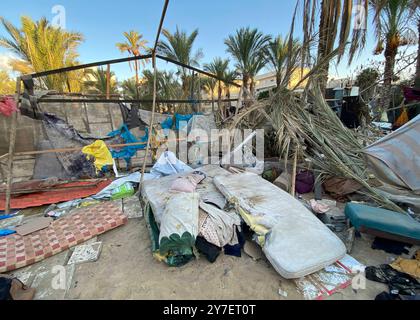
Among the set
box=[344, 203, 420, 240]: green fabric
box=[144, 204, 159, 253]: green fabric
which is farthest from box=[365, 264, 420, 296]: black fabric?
box=[144, 204, 159, 253]: green fabric

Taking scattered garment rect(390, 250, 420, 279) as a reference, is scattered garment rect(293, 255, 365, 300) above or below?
below

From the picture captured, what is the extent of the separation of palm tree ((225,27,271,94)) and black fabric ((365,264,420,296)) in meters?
8.96

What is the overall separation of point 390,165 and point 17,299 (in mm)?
4410

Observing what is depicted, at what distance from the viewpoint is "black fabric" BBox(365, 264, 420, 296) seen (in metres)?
1.80

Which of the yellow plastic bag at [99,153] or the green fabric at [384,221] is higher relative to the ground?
the yellow plastic bag at [99,153]

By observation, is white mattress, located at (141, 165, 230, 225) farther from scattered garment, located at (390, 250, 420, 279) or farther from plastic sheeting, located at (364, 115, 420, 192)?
plastic sheeting, located at (364, 115, 420, 192)

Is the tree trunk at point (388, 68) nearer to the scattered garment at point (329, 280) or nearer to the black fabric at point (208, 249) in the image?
the scattered garment at point (329, 280)

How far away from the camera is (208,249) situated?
224 centimetres

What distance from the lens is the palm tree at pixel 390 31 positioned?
20.7 feet

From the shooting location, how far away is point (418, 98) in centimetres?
514

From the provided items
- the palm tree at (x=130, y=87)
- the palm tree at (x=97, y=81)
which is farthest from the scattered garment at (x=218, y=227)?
the palm tree at (x=130, y=87)

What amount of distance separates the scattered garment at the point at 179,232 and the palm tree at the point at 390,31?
7884 mm

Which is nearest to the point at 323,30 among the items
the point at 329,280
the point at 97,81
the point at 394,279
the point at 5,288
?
the point at 394,279

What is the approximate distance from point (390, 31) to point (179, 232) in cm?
1014
